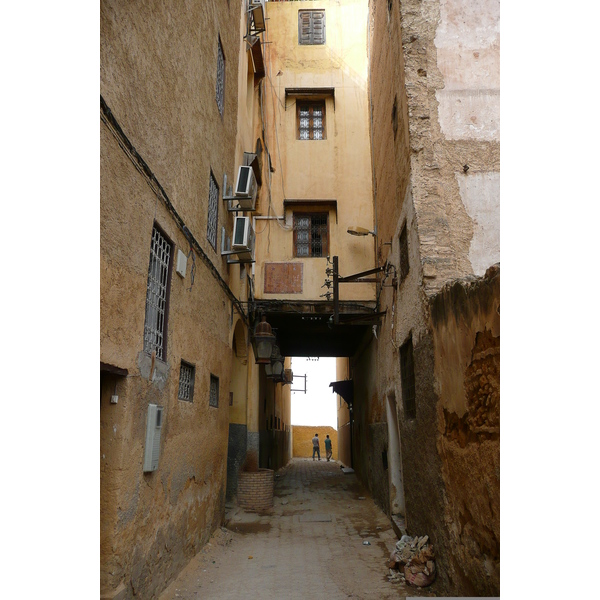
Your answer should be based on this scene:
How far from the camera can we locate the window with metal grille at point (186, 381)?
21.9ft

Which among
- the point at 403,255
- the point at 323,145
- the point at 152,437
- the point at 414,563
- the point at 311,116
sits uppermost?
the point at 311,116

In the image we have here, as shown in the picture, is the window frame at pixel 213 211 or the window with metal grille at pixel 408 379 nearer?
the window with metal grille at pixel 408 379

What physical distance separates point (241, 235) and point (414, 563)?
557cm

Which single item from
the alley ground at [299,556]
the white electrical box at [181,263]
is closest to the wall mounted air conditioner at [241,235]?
the white electrical box at [181,263]

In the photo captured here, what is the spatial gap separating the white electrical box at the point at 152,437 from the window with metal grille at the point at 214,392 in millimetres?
2833

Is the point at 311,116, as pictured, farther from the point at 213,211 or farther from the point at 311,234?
the point at 213,211

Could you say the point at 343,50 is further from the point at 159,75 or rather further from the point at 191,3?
the point at 159,75

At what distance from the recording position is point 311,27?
1463 cm

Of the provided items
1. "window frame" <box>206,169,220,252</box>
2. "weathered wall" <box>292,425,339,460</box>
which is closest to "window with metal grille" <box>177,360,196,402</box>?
"window frame" <box>206,169,220,252</box>

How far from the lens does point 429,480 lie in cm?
621

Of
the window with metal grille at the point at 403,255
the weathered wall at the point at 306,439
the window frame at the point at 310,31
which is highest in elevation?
the window frame at the point at 310,31

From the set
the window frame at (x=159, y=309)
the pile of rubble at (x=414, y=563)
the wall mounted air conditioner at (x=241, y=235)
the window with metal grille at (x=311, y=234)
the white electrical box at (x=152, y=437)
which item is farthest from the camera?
the window with metal grille at (x=311, y=234)

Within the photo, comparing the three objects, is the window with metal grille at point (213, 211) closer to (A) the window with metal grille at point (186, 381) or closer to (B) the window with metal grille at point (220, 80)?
(B) the window with metal grille at point (220, 80)

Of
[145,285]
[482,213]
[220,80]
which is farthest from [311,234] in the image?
[145,285]
